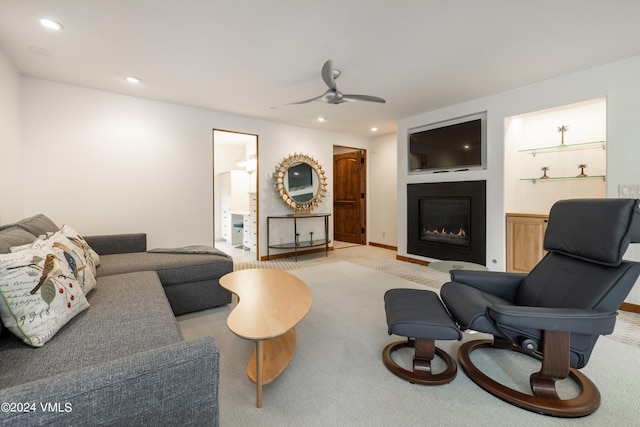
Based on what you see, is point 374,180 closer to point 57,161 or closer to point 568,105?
point 568,105

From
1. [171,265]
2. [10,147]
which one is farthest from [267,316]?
[10,147]

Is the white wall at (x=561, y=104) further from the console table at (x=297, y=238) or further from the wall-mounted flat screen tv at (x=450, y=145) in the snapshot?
the console table at (x=297, y=238)

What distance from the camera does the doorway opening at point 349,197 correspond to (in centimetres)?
645

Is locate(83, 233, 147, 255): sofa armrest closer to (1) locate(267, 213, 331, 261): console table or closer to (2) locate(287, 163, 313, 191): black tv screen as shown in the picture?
(1) locate(267, 213, 331, 261): console table

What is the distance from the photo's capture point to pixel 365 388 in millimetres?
1614

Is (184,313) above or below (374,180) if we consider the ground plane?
below

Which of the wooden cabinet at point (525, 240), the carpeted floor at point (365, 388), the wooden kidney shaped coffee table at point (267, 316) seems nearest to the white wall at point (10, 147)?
the carpeted floor at point (365, 388)

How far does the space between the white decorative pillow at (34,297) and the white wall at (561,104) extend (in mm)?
4356

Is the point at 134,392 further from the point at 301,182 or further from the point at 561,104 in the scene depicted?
the point at 301,182

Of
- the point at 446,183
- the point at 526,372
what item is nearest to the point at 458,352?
the point at 526,372

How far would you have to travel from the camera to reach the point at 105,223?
3.58 metres

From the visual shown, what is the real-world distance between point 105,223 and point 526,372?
4.57 metres

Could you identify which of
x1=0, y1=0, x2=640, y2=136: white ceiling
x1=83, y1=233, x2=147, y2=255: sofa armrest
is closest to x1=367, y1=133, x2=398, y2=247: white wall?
x1=0, y1=0, x2=640, y2=136: white ceiling

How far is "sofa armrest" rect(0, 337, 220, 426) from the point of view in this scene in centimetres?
67
